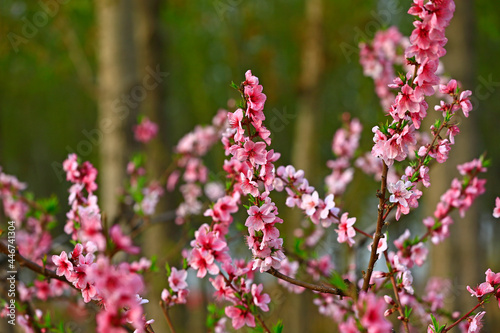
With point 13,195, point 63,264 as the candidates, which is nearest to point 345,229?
point 63,264

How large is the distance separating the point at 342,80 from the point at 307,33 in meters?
5.99

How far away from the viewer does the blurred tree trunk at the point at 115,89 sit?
4875 millimetres

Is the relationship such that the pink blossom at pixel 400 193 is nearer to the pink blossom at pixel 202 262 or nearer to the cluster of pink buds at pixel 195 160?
the pink blossom at pixel 202 262

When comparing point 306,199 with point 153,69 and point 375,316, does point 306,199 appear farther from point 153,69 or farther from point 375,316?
point 153,69

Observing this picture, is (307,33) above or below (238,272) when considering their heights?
above

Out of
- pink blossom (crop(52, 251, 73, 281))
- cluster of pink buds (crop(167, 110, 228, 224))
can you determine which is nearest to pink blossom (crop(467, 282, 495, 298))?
pink blossom (crop(52, 251, 73, 281))

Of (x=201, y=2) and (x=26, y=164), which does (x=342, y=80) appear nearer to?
(x=201, y=2)

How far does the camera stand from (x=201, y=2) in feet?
38.5

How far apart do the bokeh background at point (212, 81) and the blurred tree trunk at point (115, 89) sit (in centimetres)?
1

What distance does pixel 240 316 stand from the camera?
1.94 m

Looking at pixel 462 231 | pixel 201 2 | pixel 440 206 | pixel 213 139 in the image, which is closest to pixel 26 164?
pixel 201 2

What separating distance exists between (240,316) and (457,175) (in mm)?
3318

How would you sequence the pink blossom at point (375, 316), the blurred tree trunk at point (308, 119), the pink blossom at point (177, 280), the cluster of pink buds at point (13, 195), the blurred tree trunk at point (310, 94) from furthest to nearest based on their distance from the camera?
the blurred tree trunk at point (310, 94)
the blurred tree trunk at point (308, 119)
the cluster of pink buds at point (13, 195)
the pink blossom at point (177, 280)
the pink blossom at point (375, 316)

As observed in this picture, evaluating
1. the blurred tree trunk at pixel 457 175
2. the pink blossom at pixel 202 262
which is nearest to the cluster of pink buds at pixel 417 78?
the pink blossom at pixel 202 262
